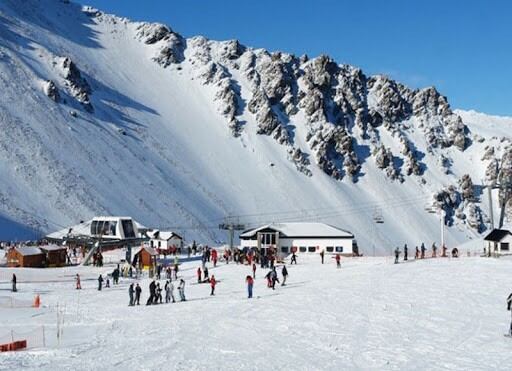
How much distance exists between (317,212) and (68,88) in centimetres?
5810

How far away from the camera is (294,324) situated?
84.8ft

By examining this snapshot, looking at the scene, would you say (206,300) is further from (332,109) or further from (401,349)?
(332,109)

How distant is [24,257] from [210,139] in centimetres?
8847

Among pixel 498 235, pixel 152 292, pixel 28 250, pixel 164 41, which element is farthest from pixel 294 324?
pixel 164 41

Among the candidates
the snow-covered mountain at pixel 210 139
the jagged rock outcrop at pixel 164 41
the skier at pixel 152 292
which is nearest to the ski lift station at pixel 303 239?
the snow-covered mountain at pixel 210 139

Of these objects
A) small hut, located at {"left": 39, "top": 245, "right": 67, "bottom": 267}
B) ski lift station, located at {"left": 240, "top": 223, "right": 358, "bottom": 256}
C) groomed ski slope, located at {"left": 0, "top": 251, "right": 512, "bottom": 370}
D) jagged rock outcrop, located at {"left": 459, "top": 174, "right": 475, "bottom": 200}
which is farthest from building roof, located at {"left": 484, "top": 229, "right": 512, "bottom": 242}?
jagged rock outcrop, located at {"left": 459, "top": 174, "right": 475, "bottom": 200}

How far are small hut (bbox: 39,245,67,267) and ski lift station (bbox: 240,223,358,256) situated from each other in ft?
79.2

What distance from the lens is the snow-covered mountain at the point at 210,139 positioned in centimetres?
9581

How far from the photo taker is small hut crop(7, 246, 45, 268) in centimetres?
5186

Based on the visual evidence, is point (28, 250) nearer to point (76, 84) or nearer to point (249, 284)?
point (249, 284)

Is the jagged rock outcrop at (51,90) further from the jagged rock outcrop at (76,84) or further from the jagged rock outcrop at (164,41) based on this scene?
the jagged rock outcrop at (164,41)

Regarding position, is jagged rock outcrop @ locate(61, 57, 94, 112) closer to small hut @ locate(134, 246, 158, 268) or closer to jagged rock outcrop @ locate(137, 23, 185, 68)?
jagged rock outcrop @ locate(137, 23, 185, 68)

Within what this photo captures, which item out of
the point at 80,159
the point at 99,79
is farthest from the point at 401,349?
the point at 99,79

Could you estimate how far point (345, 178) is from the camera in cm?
14988
